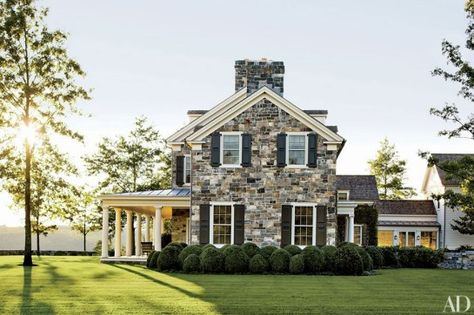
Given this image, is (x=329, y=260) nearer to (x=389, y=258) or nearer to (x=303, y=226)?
(x=303, y=226)

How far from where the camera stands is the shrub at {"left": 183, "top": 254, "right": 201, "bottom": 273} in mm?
25562

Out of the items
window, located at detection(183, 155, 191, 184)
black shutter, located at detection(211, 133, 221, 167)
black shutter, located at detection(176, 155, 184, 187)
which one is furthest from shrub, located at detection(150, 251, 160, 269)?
window, located at detection(183, 155, 191, 184)

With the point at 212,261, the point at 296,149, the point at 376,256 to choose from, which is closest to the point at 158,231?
the point at 212,261

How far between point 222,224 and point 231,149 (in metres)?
3.33

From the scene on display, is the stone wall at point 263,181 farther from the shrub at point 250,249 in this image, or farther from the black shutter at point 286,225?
the shrub at point 250,249

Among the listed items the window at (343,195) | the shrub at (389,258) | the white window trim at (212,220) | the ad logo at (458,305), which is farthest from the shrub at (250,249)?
the window at (343,195)

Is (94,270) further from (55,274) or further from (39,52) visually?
(39,52)

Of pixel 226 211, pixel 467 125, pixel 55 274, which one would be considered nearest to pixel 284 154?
pixel 226 211

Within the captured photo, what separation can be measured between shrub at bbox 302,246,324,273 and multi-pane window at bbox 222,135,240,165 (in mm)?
5956

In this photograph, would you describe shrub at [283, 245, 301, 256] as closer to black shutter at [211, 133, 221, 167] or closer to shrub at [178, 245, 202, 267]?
shrub at [178, 245, 202, 267]

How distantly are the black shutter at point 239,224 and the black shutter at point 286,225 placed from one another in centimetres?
170

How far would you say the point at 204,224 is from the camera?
29359 millimetres

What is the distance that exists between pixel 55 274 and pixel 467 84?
54.2 ft

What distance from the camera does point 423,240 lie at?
51.7m
